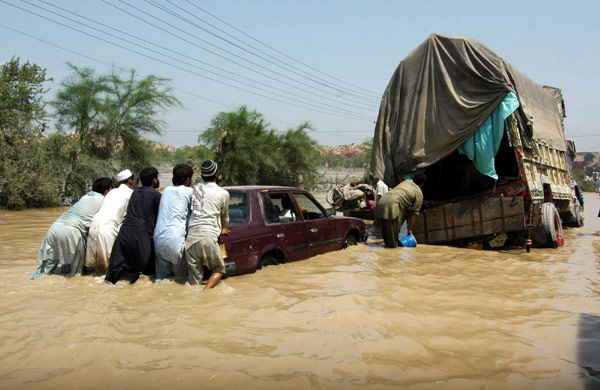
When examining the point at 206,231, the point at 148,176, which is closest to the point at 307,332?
the point at 206,231

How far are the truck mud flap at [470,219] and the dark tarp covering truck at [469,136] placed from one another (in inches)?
0.7

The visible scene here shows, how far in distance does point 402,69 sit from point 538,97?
3771 mm

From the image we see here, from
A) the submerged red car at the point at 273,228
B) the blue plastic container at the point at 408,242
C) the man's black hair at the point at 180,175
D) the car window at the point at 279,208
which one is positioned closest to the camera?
the man's black hair at the point at 180,175

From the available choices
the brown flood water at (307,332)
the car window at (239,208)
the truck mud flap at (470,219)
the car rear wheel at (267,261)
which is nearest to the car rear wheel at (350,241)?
the brown flood water at (307,332)

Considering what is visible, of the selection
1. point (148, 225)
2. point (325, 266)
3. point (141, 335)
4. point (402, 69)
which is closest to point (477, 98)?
point (402, 69)

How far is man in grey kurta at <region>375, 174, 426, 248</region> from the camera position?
854 centimetres

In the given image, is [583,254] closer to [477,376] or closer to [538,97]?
[538,97]

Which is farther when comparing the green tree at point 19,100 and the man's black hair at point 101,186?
the green tree at point 19,100

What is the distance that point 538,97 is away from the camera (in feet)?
36.0

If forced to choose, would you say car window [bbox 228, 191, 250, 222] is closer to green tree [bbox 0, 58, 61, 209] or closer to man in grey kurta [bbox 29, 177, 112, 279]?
man in grey kurta [bbox 29, 177, 112, 279]

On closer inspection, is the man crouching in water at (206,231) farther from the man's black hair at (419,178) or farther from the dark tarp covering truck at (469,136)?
the dark tarp covering truck at (469,136)

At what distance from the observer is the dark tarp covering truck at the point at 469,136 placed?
28.0 ft

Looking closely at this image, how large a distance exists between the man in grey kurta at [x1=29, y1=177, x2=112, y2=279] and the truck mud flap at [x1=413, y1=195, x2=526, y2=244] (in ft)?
20.6

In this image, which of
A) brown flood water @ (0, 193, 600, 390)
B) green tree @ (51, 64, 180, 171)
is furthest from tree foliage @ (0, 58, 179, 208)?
brown flood water @ (0, 193, 600, 390)
